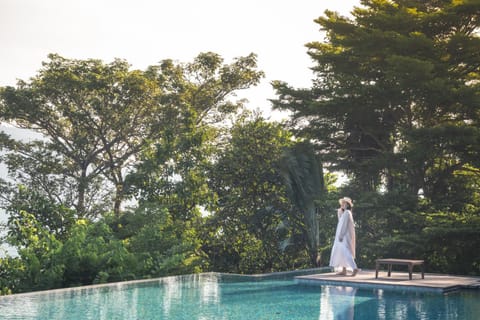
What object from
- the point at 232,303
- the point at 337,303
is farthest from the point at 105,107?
the point at 337,303

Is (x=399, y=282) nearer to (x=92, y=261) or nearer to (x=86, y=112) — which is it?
(x=92, y=261)

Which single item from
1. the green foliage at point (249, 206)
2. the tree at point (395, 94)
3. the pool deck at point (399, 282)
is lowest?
the pool deck at point (399, 282)

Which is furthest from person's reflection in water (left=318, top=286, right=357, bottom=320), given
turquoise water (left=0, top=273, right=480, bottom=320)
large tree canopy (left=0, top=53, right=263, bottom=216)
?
large tree canopy (left=0, top=53, right=263, bottom=216)

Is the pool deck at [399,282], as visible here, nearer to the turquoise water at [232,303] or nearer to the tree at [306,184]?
the turquoise water at [232,303]

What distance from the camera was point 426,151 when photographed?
14.5m

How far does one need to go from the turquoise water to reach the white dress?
3.76 ft

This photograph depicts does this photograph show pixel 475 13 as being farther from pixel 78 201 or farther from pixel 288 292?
pixel 78 201

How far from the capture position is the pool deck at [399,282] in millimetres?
10766

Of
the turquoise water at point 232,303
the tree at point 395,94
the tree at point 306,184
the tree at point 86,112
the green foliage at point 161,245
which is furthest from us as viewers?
the tree at point 86,112

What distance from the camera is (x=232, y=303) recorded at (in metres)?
9.23

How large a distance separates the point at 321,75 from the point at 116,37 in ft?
29.2

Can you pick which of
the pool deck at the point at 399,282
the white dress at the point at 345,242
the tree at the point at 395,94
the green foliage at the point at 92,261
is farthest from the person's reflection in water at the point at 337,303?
the tree at the point at 395,94

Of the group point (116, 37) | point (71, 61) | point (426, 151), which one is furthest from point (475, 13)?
point (71, 61)

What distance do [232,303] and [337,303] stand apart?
1690 millimetres
